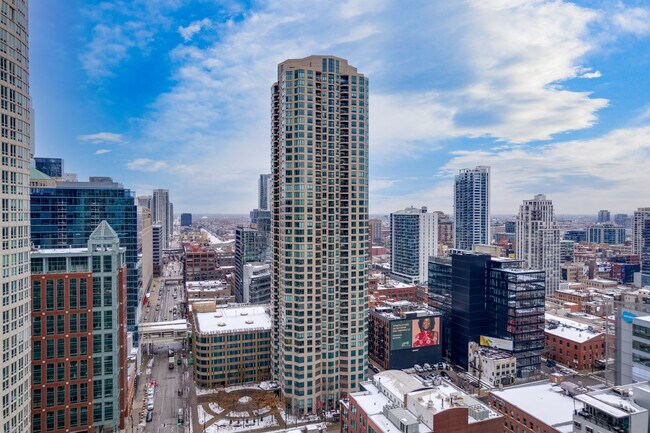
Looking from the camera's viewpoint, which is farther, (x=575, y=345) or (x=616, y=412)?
(x=575, y=345)

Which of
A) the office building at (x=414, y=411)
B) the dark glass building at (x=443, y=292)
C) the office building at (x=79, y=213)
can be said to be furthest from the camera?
the office building at (x=79, y=213)

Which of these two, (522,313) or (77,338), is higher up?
(77,338)

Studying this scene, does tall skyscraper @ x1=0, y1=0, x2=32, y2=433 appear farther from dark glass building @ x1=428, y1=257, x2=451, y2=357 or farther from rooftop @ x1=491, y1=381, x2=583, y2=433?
dark glass building @ x1=428, y1=257, x2=451, y2=357

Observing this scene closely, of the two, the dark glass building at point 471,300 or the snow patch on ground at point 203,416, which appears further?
the dark glass building at point 471,300

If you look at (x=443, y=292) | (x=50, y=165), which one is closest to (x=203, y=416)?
(x=443, y=292)

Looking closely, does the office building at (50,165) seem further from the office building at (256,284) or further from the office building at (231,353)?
the office building at (231,353)

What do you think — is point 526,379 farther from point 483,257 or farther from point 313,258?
point 313,258

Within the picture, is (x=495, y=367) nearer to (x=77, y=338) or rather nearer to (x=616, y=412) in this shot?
(x=616, y=412)

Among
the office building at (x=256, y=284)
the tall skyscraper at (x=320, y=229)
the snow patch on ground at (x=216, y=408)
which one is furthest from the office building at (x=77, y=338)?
the office building at (x=256, y=284)
